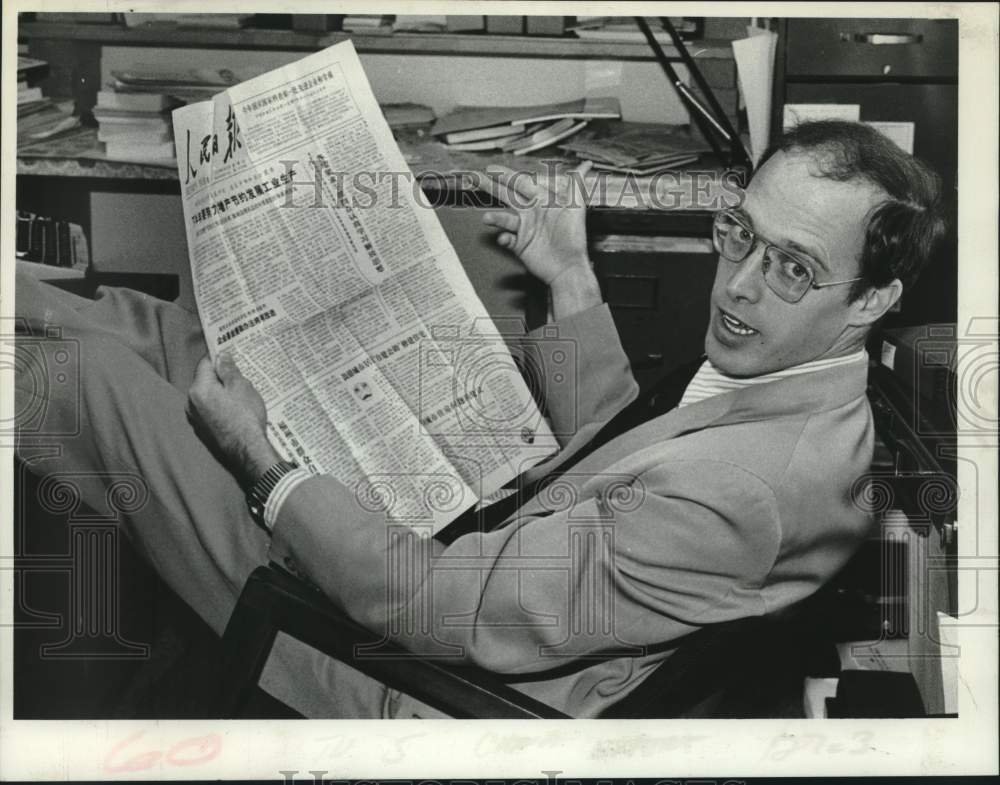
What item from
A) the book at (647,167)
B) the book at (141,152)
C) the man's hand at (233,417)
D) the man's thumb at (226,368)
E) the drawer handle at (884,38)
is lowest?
the man's hand at (233,417)

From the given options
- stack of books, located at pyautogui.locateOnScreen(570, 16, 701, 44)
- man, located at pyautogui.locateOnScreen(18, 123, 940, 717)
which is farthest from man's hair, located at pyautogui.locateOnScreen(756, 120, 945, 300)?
stack of books, located at pyautogui.locateOnScreen(570, 16, 701, 44)

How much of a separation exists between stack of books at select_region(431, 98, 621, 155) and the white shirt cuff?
498 millimetres

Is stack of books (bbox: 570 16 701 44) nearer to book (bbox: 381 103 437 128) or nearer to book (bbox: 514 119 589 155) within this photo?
book (bbox: 514 119 589 155)

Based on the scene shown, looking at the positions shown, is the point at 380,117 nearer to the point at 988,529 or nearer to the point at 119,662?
the point at 119,662

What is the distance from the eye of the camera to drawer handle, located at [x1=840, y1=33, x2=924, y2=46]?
1572mm

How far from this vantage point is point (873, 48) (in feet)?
5.16

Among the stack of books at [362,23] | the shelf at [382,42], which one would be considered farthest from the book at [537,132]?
the stack of books at [362,23]

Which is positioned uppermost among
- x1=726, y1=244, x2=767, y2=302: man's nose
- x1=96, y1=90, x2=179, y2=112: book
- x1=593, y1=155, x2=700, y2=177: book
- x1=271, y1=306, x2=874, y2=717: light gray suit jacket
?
x1=96, y1=90, x2=179, y2=112: book

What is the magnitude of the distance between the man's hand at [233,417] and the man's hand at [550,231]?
0.40 meters

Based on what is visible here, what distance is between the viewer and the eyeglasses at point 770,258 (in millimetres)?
1498

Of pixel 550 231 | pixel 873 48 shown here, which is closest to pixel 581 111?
pixel 550 231

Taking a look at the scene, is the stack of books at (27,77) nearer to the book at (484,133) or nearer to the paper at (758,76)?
the book at (484,133)

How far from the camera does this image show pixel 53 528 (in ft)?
5.16

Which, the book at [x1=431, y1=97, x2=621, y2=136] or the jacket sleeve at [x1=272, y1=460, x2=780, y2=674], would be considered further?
the book at [x1=431, y1=97, x2=621, y2=136]
